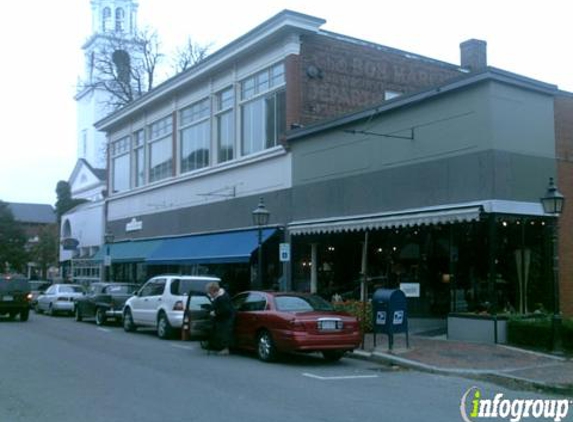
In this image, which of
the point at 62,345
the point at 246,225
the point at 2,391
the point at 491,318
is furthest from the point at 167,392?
the point at 246,225

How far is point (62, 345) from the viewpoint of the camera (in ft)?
55.6

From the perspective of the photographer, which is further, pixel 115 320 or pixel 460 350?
pixel 115 320

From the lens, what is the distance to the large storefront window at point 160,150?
113 feet

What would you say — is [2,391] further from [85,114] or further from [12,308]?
[85,114]

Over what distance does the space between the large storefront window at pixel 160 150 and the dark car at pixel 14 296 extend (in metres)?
10.0

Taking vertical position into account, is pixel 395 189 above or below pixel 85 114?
below

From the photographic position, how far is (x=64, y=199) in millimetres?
63188

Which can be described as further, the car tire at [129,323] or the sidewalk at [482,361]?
the car tire at [129,323]

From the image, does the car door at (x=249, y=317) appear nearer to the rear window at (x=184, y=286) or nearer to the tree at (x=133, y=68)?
the rear window at (x=184, y=286)

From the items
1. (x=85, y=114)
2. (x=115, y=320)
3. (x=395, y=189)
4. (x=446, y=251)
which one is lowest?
(x=115, y=320)

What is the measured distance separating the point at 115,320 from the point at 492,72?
55.5 ft

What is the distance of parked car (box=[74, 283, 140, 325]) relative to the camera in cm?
2408

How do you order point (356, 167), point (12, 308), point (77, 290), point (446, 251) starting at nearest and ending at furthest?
point (446, 251), point (356, 167), point (12, 308), point (77, 290)

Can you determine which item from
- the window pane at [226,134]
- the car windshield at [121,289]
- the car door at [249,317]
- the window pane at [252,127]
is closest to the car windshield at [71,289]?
the car windshield at [121,289]
